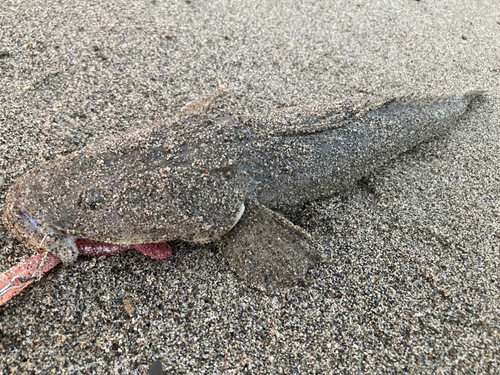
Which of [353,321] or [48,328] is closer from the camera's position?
[48,328]

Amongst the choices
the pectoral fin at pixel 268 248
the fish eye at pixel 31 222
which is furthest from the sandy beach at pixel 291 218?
the fish eye at pixel 31 222

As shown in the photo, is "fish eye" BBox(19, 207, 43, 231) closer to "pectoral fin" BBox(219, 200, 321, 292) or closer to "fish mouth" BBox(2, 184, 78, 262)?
"fish mouth" BBox(2, 184, 78, 262)

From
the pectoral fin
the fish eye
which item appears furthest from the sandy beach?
the fish eye

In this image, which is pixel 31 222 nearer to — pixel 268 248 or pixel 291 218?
pixel 268 248

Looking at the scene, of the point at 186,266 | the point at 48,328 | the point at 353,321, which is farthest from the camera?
the point at 186,266

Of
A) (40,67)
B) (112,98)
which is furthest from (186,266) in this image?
(40,67)

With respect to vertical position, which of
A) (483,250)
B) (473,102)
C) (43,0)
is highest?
(43,0)

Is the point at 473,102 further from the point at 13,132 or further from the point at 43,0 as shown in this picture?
the point at 43,0

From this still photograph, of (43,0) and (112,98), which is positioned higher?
(43,0)
